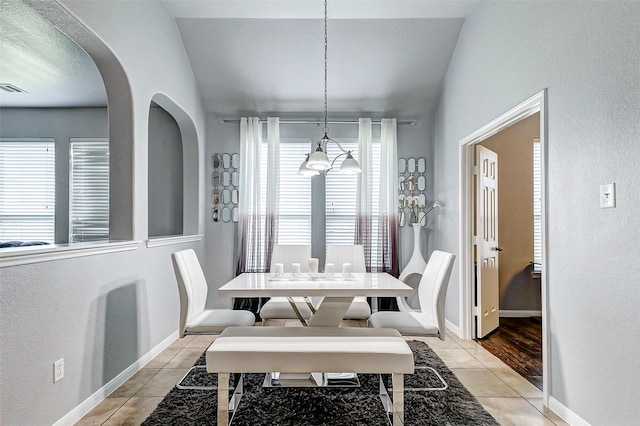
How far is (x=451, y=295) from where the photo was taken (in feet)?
13.7

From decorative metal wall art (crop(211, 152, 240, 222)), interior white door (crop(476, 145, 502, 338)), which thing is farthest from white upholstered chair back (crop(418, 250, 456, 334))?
decorative metal wall art (crop(211, 152, 240, 222))

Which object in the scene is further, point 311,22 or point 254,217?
point 254,217

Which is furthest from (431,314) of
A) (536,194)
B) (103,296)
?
(536,194)

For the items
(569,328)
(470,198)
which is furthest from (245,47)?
(569,328)

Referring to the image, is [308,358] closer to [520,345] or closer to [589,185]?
[589,185]

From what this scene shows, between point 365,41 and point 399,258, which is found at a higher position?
point 365,41

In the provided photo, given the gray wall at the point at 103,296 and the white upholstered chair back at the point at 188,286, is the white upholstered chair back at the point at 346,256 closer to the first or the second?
the white upholstered chair back at the point at 188,286

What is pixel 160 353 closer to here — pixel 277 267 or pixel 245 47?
pixel 277 267

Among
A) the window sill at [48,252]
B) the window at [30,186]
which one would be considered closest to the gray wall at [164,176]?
the window at [30,186]

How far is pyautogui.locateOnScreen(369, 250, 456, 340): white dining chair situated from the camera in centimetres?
Result: 269

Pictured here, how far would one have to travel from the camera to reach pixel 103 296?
2566 mm

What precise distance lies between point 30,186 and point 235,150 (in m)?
2.74

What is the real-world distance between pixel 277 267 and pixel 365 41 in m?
2.54

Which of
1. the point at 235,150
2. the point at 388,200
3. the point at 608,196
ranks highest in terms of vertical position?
the point at 235,150
